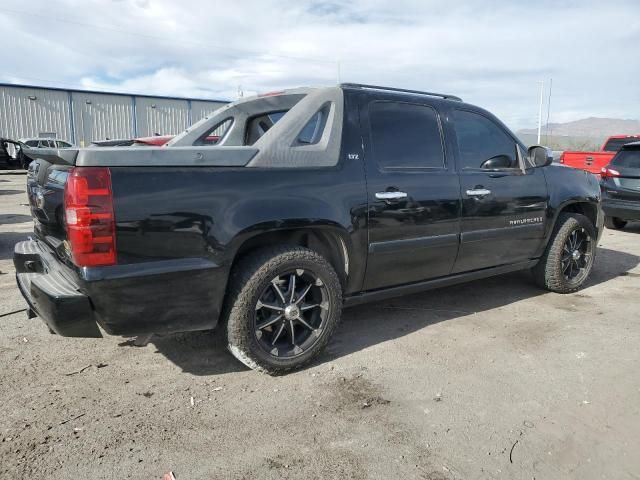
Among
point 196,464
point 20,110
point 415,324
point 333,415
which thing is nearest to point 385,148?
point 415,324

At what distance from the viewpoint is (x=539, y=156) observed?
4746mm

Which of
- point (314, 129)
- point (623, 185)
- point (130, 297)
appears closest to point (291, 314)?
point (130, 297)

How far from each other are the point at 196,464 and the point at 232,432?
0.30 meters

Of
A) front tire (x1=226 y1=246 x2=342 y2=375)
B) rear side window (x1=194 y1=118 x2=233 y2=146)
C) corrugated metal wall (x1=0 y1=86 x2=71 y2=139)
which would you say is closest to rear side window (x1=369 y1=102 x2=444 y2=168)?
front tire (x1=226 y1=246 x2=342 y2=375)

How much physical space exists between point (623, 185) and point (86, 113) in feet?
92.0

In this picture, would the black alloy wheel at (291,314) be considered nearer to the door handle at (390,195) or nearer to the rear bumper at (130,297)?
the rear bumper at (130,297)

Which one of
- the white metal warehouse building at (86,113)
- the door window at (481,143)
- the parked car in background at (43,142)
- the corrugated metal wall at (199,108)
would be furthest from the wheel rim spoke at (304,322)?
the corrugated metal wall at (199,108)

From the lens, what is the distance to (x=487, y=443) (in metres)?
2.60

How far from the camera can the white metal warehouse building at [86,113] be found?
2670 cm

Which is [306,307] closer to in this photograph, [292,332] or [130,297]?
[292,332]

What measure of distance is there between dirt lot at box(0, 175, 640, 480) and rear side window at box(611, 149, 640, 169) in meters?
5.45

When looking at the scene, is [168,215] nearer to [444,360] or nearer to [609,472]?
[444,360]

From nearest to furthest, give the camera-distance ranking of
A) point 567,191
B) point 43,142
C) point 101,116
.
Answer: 1. point 567,191
2. point 43,142
3. point 101,116

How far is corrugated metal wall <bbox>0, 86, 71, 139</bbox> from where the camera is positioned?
26.4 meters
